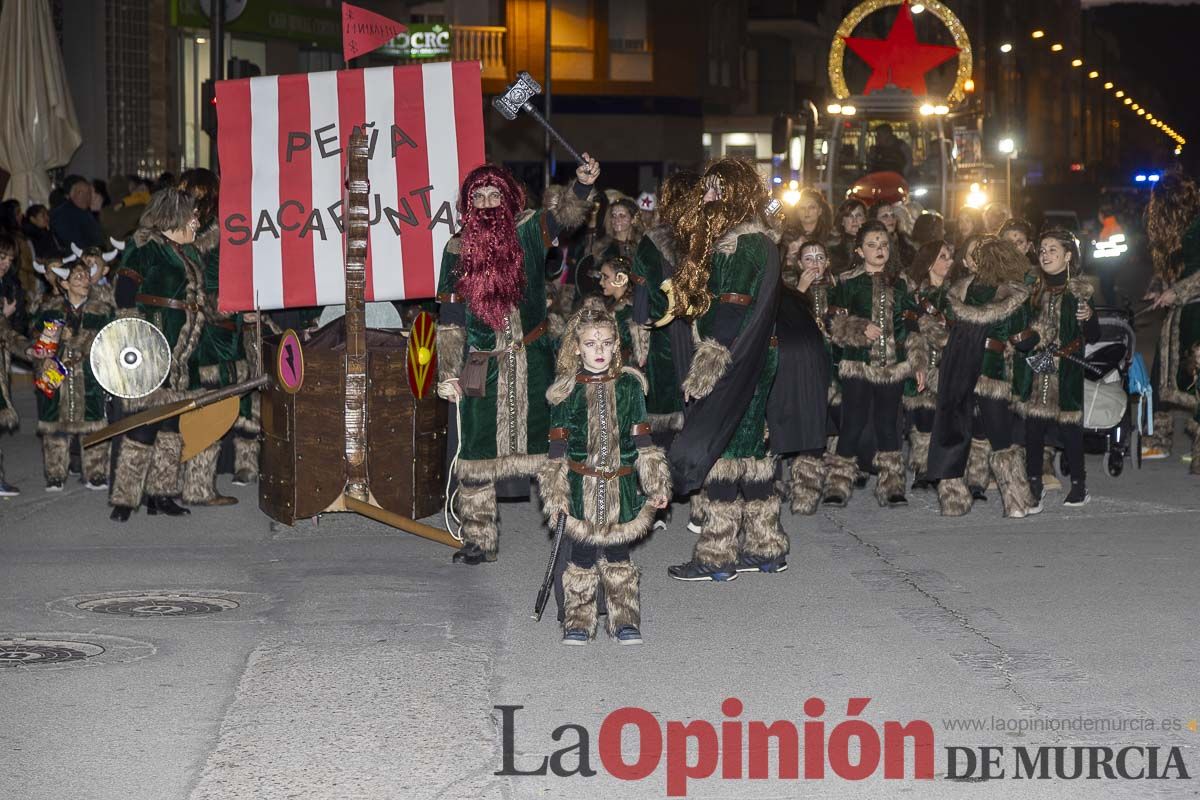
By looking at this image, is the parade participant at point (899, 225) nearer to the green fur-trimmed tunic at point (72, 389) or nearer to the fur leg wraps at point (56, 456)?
the green fur-trimmed tunic at point (72, 389)

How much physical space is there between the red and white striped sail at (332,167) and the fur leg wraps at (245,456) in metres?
2.12

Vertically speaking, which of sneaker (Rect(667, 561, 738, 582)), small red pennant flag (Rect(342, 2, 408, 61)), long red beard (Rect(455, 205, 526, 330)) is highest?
small red pennant flag (Rect(342, 2, 408, 61))

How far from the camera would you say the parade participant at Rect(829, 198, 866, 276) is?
12180 millimetres

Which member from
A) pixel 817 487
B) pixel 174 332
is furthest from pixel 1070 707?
pixel 174 332

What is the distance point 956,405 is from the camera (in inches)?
413

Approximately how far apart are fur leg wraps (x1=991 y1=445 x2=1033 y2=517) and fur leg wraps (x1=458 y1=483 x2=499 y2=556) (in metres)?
3.16

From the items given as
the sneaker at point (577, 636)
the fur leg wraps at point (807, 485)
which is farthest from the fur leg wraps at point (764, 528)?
the fur leg wraps at point (807, 485)

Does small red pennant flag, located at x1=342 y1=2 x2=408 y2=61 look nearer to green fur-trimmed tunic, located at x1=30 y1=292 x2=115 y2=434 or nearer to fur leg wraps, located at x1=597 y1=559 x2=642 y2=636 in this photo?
green fur-trimmed tunic, located at x1=30 y1=292 x2=115 y2=434

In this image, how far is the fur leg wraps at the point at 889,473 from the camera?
10938mm

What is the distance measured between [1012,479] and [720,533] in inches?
103

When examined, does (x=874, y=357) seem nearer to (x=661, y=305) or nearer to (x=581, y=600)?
(x=661, y=305)

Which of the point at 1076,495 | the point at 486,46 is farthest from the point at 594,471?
the point at 486,46

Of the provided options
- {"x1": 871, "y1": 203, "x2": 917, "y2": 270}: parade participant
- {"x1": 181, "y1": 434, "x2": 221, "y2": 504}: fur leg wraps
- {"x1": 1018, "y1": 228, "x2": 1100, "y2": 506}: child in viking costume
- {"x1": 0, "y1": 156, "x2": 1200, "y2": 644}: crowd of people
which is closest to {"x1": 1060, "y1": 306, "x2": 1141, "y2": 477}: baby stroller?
{"x1": 0, "y1": 156, "x2": 1200, "y2": 644}: crowd of people

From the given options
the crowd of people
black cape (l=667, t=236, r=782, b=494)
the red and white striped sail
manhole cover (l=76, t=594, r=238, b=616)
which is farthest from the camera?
the red and white striped sail
